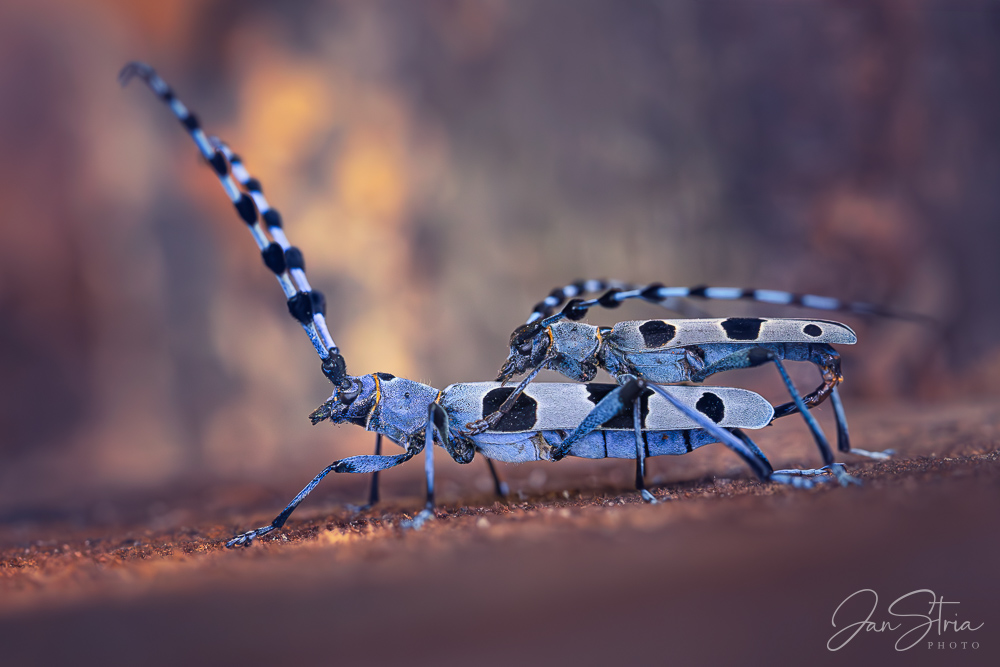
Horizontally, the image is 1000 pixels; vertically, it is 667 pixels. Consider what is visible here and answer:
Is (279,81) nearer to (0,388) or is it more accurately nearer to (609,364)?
(0,388)

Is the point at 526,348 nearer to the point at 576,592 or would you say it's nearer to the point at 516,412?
the point at 516,412

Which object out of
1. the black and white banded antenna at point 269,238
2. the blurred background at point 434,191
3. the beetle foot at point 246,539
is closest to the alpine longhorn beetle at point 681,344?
the black and white banded antenna at point 269,238

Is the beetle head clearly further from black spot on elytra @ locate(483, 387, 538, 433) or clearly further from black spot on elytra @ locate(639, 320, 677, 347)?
black spot on elytra @ locate(639, 320, 677, 347)

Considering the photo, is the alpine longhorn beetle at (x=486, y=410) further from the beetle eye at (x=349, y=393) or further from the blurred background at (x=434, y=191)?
the blurred background at (x=434, y=191)

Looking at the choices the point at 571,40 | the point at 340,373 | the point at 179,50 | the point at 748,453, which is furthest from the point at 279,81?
the point at 748,453

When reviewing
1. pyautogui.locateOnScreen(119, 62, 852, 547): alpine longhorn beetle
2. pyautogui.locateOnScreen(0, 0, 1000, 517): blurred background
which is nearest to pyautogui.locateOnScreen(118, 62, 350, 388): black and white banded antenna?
pyautogui.locateOnScreen(119, 62, 852, 547): alpine longhorn beetle

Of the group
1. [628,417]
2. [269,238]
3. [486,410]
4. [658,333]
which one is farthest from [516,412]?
[269,238]

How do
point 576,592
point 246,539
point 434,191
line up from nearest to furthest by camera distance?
point 576,592
point 246,539
point 434,191
